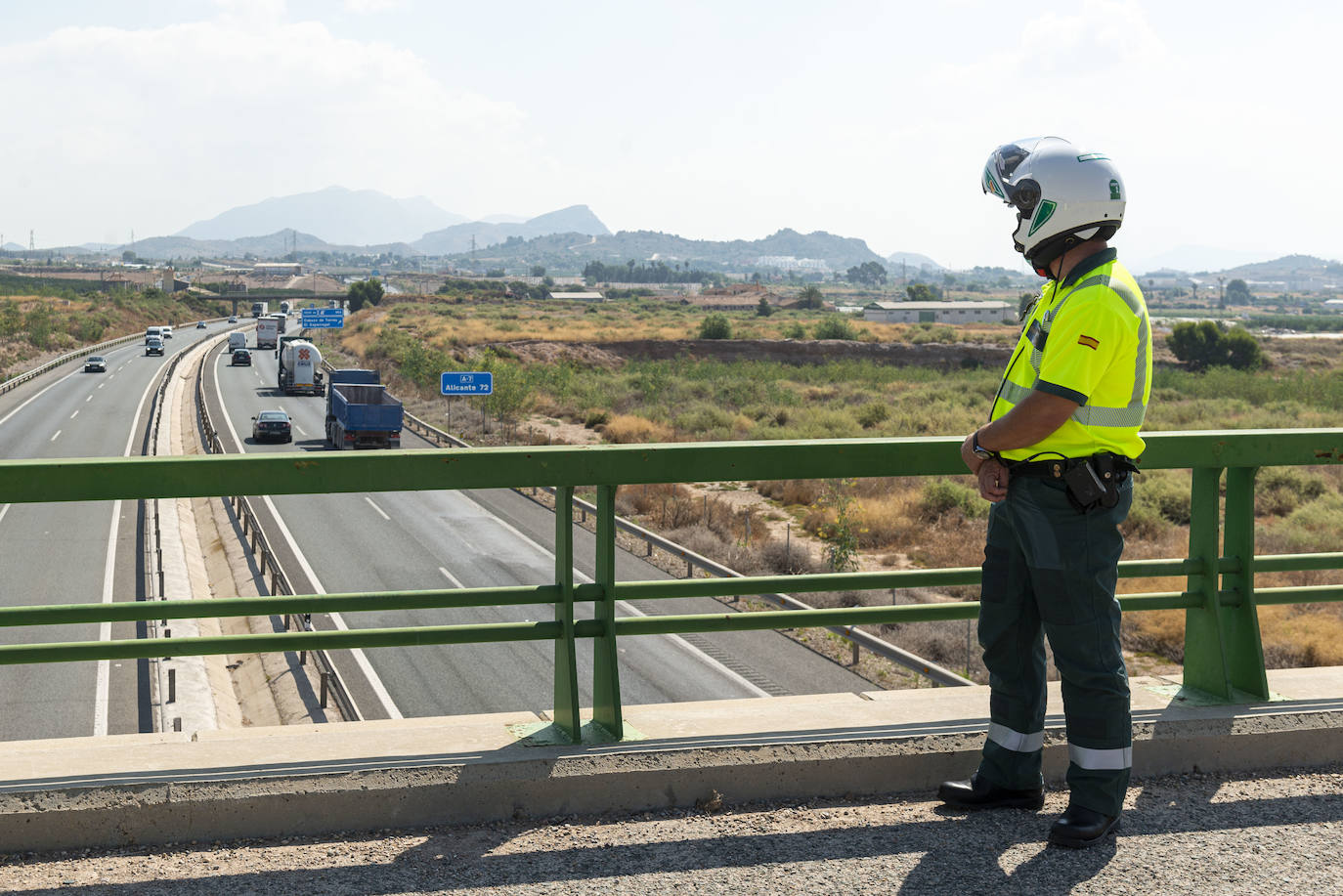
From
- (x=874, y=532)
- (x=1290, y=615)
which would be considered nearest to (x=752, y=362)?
(x=874, y=532)

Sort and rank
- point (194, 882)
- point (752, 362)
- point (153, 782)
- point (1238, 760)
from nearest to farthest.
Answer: point (194, 882)
point (153, 782)
point (1238, 760)
point (752, 362)

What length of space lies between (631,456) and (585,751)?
3.16 ft

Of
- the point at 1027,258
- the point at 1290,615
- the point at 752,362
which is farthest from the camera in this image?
the point at 752,362

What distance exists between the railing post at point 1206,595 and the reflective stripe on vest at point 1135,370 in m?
0.99

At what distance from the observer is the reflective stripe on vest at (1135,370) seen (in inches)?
133

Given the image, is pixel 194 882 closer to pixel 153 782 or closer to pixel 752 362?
pixel 153 782

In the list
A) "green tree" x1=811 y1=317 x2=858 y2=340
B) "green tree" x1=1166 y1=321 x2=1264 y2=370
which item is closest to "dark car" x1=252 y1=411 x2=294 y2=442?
"green tree" x1=811 y1=317 x2=858 y2=340

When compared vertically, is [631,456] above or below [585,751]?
above

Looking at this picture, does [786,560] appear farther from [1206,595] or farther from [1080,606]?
[1080,606]

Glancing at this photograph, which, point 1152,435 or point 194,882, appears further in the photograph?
point 1152,435

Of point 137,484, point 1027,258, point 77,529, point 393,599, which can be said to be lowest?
point 77,529

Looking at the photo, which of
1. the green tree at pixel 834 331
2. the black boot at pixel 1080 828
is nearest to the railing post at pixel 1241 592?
the black boot at pixel 1080 828

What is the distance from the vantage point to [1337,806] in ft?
12.2

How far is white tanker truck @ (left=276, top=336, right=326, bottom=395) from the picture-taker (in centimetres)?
6272
